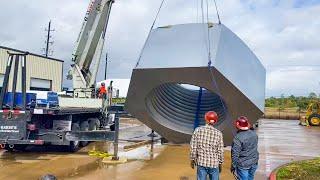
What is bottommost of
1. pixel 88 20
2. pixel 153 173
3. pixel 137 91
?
pixel 153 173

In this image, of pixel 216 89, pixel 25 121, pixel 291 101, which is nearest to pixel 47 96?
pixel 25 121

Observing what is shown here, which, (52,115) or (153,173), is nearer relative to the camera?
(153,173)

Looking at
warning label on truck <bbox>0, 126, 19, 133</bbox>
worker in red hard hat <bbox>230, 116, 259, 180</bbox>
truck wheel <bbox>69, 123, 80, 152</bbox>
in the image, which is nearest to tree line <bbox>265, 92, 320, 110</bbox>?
truck wheel <bbox>69, 123, 80, 152</bbox>

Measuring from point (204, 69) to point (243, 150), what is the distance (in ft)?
11.4

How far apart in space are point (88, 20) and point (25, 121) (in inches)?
291

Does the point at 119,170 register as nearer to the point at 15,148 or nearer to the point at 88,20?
the point at 15,148

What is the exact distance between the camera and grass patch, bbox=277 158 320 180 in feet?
31.4

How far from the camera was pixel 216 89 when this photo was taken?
10680mm

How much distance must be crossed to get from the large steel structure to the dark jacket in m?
3.20

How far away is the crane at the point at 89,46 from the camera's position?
1808 centimetres

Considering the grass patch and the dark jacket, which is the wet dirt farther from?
the dark jacket

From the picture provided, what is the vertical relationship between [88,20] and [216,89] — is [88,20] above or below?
above

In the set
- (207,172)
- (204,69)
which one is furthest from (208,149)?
(204,69)

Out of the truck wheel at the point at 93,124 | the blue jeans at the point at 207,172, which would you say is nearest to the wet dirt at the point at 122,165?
the truck wheel at the point at 93,124
